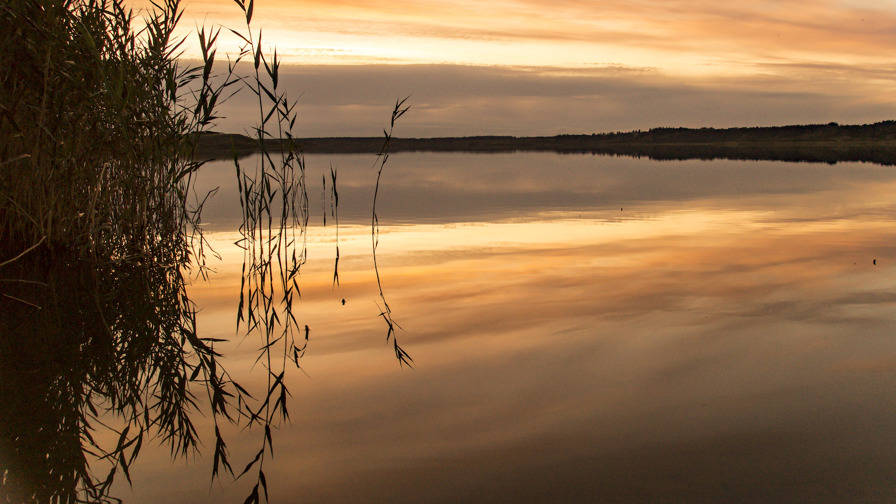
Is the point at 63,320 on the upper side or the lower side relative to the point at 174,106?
lower

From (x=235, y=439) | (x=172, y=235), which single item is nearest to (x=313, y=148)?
(x=172, y=235)

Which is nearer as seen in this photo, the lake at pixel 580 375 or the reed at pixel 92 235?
the lake at pixel 580 375

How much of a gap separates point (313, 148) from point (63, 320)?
6169 centimetres

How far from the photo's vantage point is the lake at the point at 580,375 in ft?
8.89

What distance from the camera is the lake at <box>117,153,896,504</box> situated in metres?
2.71

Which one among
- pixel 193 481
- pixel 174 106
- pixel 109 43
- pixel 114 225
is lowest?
pixel 193 481

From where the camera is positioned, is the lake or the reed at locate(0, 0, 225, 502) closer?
the lake

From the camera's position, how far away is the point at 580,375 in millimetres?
3875

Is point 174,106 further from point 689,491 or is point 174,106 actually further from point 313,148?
point 313,148

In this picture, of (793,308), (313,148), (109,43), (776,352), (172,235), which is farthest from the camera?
(313,148)

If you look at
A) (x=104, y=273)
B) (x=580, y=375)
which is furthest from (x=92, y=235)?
(x=580, y=375)

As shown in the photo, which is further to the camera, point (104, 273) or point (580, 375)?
point (104, 273)

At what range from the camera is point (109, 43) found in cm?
576

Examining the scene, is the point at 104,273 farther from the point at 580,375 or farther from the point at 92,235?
the point at 580,375
